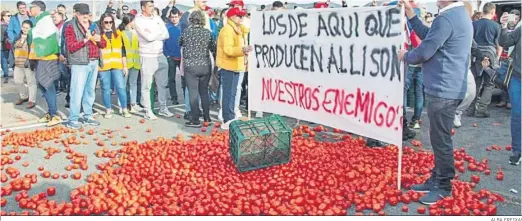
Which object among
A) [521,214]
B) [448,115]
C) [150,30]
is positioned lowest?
[521,214]

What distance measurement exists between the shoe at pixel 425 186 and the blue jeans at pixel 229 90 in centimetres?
372

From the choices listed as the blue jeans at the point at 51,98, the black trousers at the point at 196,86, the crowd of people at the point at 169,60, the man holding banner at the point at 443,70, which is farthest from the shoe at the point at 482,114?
the blue jeans at the point at 51,98

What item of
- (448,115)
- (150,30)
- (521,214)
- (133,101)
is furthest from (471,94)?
(133,101)

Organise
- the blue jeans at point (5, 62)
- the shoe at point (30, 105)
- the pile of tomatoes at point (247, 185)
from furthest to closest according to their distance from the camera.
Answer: the blue jeans at point (5, 62)
the shoe at point (30, 105)
the pile of tomatoes at point (247, 185)

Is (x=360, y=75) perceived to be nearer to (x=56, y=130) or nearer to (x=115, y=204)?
(x=115, y=204)

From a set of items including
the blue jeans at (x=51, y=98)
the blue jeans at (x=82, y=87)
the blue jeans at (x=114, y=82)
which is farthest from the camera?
the blue jeans at (x=114, y=82)

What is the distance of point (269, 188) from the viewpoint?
16.0 feet

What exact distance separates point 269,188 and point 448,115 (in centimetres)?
188

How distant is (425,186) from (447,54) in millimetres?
1386

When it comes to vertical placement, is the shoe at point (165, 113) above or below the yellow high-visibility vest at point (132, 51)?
below

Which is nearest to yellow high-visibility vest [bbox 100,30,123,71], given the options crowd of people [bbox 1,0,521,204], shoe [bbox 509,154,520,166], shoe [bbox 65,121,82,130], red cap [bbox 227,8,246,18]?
crowd of people [bbox 1,0,521,204]

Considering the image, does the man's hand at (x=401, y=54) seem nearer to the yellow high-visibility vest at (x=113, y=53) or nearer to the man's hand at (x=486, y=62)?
the man's hand at (x=486, y=62)

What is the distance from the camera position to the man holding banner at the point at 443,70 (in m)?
4.30

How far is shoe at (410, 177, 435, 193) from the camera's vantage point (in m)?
4.83
